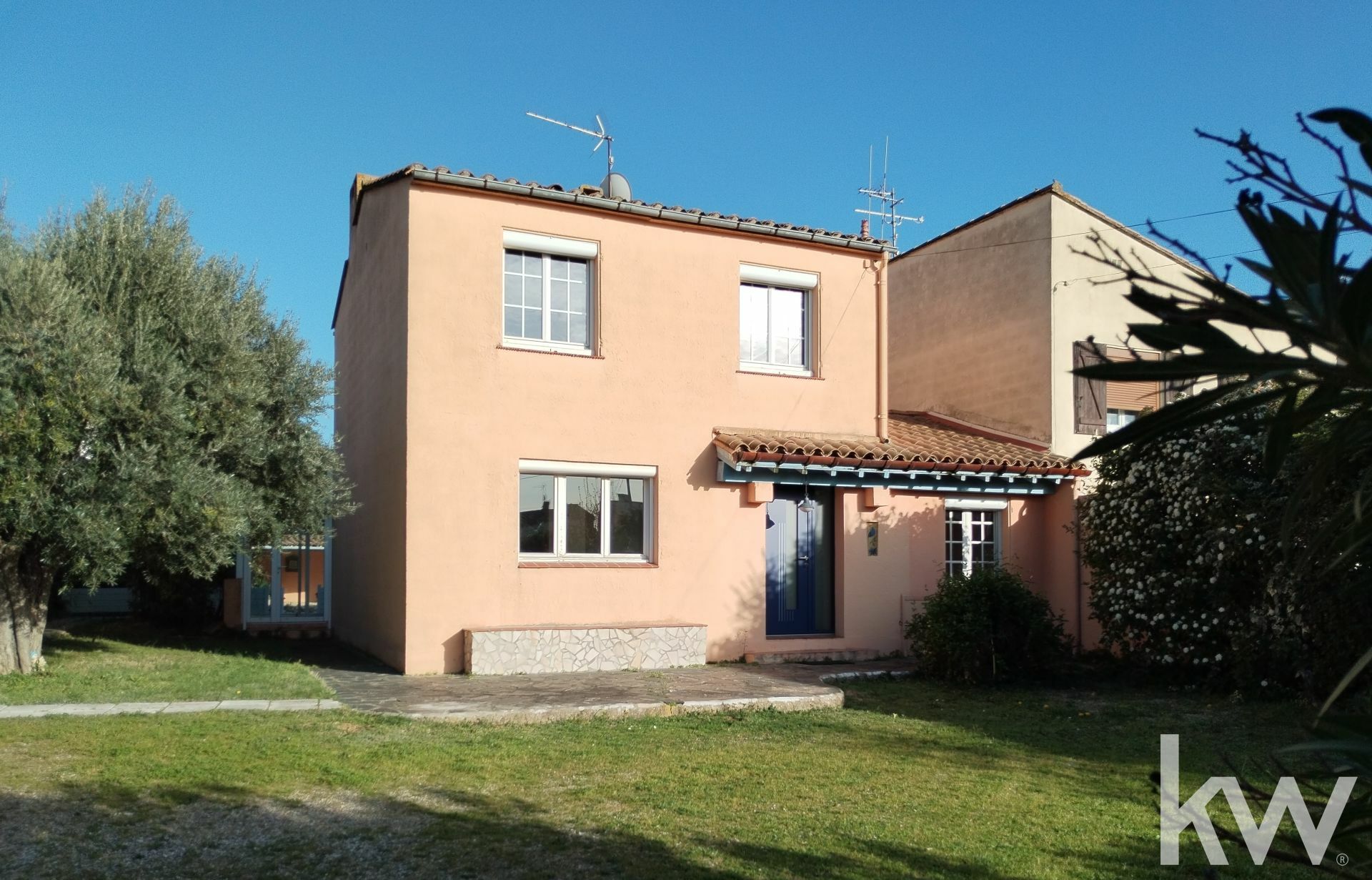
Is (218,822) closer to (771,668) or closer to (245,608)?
(771,668)

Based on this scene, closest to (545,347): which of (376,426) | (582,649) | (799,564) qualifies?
(376,426)

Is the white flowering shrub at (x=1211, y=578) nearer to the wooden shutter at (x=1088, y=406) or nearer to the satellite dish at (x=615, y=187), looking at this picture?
the wooden shutter at (x=1088, y=406)

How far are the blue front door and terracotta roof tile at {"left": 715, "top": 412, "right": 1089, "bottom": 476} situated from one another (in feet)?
2.81

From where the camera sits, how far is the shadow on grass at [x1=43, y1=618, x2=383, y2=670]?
1432 centimetres

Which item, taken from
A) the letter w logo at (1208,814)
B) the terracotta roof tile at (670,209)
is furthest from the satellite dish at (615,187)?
the letter w logo at (1208,814)

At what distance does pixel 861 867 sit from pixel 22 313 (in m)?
9.53

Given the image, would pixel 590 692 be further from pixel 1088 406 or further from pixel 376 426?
pixel 1088 406

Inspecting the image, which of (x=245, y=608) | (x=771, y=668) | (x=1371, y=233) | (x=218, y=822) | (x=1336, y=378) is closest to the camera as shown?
(x=1336, y=378)

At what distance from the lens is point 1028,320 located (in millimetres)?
16766

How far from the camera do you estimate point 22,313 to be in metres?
10.6

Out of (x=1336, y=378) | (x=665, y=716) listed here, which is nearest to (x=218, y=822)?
(x=665, y=716)

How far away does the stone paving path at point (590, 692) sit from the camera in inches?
398

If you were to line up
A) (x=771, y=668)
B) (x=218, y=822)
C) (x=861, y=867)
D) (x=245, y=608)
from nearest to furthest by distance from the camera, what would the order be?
(x=861, y=867) < (x=218, y=822) < (x=771, y=668) < (x=245, y=608)

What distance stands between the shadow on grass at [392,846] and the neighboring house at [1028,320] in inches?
421
